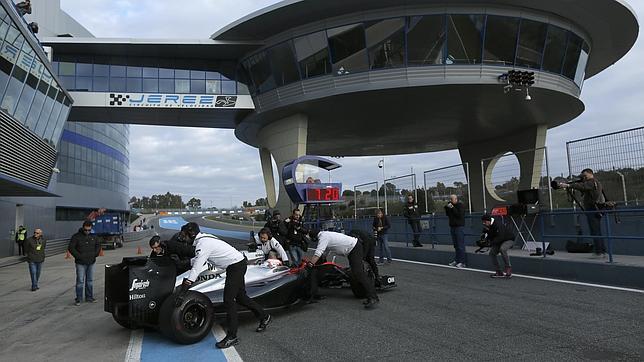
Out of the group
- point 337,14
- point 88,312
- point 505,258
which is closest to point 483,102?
point 337,14

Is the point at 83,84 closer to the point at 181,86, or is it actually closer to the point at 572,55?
the point at 181,86

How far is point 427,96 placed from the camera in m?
23.6

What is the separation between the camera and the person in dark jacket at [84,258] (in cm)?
967

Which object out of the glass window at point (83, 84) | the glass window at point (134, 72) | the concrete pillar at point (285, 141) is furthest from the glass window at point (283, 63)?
the glass window at point (83, 84)

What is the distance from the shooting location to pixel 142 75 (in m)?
29.1

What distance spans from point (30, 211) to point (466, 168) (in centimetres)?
3286

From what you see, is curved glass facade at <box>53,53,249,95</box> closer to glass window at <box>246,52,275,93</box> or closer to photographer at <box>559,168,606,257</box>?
glass window at <box>246,52,275,93</box>

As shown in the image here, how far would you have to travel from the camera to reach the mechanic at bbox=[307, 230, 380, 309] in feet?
24.5

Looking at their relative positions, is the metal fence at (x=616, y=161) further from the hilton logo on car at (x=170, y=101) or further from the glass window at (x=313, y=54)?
the hilton logo on car at (x=170, y=101)

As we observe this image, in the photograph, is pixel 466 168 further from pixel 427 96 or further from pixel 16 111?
pixel 16 111

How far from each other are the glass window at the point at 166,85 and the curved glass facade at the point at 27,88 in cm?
545

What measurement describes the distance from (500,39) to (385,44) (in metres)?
5.56

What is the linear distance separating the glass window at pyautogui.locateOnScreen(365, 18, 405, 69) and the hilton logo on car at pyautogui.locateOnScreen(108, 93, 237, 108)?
10217 mm

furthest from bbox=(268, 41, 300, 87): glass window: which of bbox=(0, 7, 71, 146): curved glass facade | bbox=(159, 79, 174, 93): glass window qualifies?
bbox=(0, 7, 71, 146): curved glass facade
